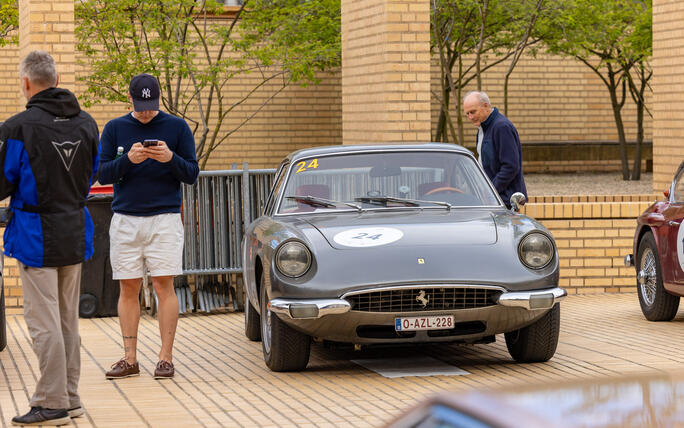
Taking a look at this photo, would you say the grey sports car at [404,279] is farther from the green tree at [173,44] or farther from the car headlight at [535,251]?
the green tree at [173,44]

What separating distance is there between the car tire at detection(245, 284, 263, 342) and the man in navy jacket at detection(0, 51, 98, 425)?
2.83m

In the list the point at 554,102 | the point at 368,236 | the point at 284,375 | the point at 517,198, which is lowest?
the point at 284,375

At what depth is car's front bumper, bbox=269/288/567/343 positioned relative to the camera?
276 inches

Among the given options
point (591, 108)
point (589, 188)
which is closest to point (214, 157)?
point (589, 188)

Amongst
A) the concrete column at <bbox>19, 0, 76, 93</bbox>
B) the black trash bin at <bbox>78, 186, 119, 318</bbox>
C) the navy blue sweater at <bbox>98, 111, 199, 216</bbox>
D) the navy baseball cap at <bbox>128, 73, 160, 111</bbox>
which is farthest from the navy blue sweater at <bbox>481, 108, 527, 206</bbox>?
the concrete column at <bbox>19, 0, 76, 93</bbox>

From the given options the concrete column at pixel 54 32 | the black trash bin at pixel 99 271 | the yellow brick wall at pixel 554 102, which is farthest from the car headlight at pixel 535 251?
the yellow brick wall at pixel 554 102

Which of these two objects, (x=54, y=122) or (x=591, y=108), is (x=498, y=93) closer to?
(x=591, y=108)

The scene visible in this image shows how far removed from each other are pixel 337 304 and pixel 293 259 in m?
0.42

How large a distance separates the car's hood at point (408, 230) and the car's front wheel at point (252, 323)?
1.43 metres

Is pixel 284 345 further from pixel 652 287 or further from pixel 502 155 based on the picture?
pixel 652 287

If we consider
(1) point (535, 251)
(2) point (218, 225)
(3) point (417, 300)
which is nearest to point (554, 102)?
(2) point (218, 225)

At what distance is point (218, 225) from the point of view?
36.1 ft

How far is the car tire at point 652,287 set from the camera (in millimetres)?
9469

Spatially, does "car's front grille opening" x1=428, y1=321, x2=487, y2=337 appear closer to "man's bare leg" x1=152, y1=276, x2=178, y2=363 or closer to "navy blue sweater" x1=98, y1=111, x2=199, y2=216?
"man's bare leg" x1=152, y1=276, x2=178, y2=363
